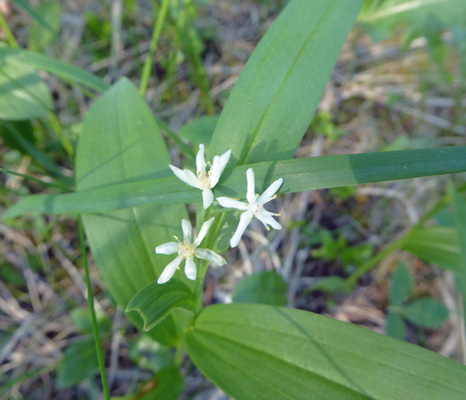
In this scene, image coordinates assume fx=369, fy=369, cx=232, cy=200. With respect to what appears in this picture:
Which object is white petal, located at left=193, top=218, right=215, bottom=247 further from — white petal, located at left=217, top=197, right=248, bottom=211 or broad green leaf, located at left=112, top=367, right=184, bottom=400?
broad green leaf, located at left=112, top=367, right=184, bottom=400

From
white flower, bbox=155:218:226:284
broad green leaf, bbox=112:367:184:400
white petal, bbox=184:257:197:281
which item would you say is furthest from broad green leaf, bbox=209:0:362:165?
broad green leaf, bbox=112:367:184:400

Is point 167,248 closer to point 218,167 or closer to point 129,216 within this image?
point 218,167

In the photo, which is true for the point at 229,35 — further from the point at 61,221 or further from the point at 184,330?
the point at 184,330

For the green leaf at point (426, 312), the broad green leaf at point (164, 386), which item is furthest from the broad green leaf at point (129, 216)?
the green leaf at point (426, 312)

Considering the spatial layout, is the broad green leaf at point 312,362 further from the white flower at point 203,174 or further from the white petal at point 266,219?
the white flower at point 203,174

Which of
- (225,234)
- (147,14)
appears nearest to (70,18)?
(147,14)

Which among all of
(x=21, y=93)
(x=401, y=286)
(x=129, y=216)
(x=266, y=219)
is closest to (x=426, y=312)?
(x=401, y=286)
